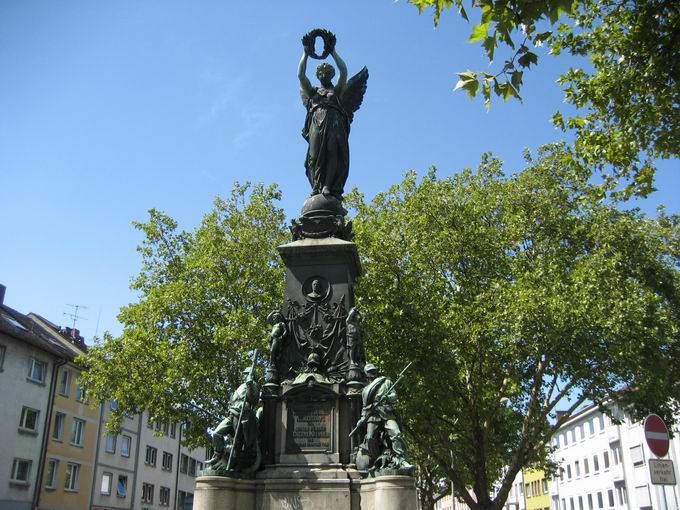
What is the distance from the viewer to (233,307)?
75.9 ft

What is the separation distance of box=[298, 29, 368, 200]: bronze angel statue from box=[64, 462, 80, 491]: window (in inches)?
1180

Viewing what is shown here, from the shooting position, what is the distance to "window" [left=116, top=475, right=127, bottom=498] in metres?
39.3

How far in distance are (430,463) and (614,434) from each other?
28175 millimetres

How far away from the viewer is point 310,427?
9094 mm

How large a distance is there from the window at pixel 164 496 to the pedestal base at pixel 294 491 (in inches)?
1603

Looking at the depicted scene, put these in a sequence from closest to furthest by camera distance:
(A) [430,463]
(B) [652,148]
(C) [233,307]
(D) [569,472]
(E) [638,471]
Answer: (B) [652,148], (C) [233,307], (A) [430,463], (E) [638,471], (D) [569,472]

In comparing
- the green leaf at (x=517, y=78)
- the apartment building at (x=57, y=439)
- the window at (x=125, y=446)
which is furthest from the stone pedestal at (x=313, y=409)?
the window at (x=125, y=446)

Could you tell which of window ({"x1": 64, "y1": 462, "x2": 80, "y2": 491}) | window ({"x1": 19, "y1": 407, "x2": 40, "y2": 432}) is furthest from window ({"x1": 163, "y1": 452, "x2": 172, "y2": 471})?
window ({"x1": 19, "y1": 407, "x2": 40, "y2": 432})

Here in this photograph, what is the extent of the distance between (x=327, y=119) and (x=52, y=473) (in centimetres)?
2977

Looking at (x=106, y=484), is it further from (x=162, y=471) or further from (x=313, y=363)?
(x=313, y=363)

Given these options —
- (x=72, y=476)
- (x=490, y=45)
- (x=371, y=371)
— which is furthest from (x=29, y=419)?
(x=490, y=45)

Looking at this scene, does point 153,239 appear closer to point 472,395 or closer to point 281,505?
point 472,395

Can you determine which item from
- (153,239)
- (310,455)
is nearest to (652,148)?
(310,455)

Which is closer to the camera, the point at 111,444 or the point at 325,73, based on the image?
the point at 325,73
